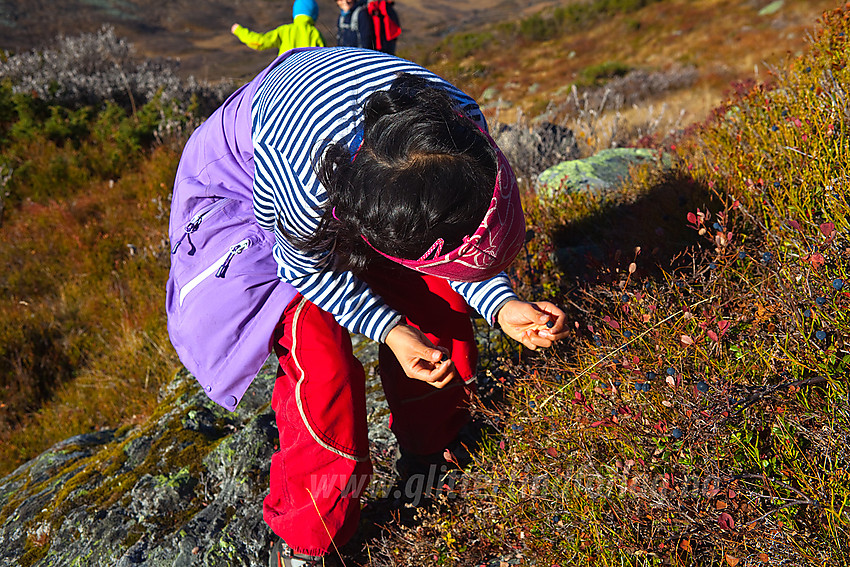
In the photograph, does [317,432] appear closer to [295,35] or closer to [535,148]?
[535,148]

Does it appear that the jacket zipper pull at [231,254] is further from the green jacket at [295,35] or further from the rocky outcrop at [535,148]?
the green jacket at [295,35]

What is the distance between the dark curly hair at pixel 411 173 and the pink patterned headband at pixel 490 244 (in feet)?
0.07

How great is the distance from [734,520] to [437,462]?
47.1 inches

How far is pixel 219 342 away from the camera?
1.78m

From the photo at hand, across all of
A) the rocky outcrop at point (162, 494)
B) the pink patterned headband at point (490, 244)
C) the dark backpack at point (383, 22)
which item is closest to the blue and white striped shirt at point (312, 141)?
the pink patterned headband at point (490, 244)

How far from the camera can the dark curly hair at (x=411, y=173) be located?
4.20 feet

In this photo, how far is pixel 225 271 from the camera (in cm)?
176

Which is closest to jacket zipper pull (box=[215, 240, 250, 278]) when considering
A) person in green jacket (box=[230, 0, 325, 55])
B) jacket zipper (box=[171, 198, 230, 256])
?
jacket zipper (box=[171, 198, 230, 256])

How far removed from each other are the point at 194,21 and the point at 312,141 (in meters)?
52.2

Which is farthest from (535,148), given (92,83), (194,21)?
(194,21)

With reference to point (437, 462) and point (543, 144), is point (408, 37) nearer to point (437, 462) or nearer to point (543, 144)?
point (543, 144)

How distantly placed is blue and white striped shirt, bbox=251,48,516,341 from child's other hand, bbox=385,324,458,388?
0.22 ft

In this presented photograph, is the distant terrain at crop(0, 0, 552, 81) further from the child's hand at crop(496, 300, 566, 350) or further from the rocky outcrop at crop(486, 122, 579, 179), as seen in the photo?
the child's hand at crop(496, 300, 566, 350)

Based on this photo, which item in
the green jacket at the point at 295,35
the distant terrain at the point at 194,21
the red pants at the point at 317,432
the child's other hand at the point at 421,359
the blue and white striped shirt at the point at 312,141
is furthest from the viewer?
the distant terrain at the point at 194,21
